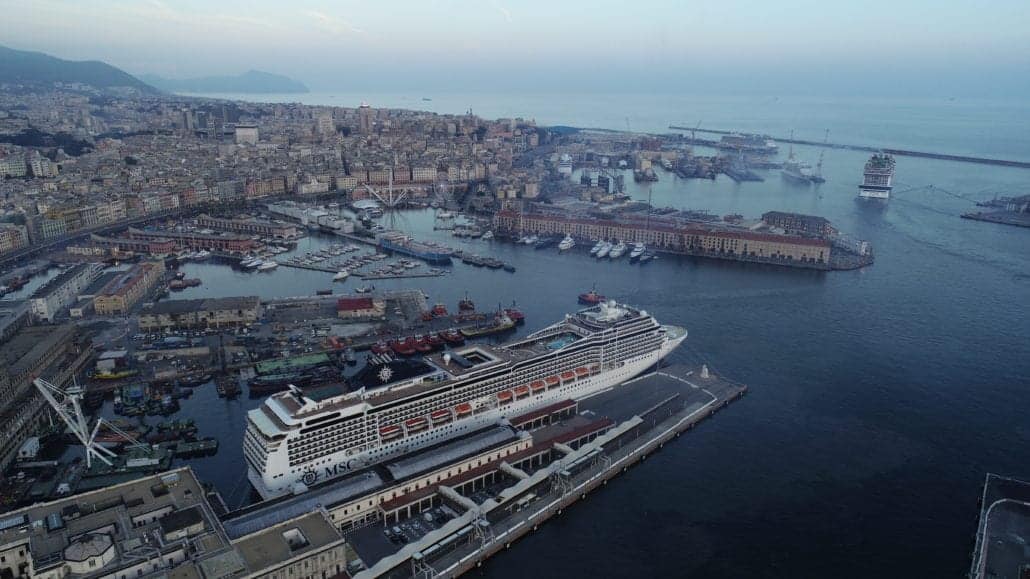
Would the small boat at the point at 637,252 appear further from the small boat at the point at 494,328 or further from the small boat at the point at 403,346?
the small boat at the point at 403,346

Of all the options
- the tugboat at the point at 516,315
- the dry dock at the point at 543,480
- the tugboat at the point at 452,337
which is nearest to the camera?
the dry dock at the point at 543,480

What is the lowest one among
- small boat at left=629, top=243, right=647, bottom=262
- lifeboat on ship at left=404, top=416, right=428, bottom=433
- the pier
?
lifeboat on ship at left=404, top=416, right=428, bottom=433

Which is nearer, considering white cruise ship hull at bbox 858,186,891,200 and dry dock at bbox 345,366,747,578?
dry dock at bbox 345,366,747,578

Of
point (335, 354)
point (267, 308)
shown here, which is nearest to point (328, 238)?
point (267, 308)

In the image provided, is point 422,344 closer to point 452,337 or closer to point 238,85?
point 452,337

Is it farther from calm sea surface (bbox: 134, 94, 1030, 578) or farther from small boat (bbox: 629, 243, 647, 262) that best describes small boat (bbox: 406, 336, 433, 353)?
small boat (bbox: 629, 243, 647, 262)

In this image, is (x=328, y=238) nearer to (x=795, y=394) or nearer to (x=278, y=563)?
(x=795, y=394)

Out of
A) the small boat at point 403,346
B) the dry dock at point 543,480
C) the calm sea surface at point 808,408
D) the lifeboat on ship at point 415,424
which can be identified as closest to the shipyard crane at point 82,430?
the calm sea surface at point 808,408

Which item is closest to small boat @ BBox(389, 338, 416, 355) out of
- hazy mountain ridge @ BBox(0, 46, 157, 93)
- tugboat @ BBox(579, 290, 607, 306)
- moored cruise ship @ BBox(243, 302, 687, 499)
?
moored cruise ship @ BBox(243, 302, 687, 499)
